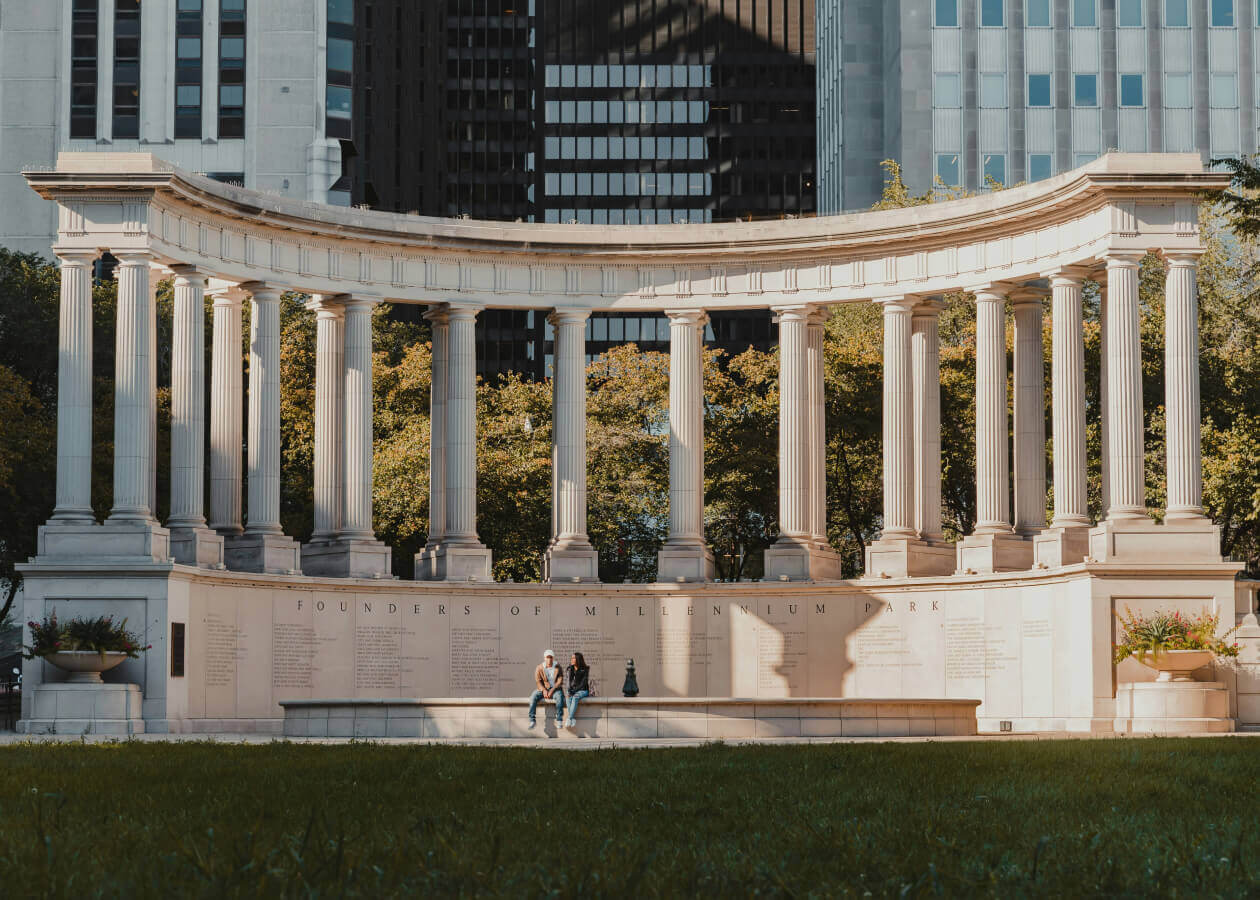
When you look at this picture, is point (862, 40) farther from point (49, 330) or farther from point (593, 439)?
point (49, 330)

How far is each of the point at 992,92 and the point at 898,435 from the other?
92.8 m

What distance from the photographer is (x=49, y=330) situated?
9231 cm

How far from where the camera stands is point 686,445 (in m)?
78.7

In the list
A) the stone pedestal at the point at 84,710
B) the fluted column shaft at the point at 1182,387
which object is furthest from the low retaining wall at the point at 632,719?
the fluted column shaft at the point at 1182,387

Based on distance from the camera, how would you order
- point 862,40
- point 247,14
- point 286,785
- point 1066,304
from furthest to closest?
point 862,40 < point 247,14 < point 1066,304 < point 286,785

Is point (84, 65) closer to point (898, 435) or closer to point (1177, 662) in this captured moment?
point (898, 435)

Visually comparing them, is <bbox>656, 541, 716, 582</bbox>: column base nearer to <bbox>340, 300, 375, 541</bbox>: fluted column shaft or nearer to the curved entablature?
the curved entablature

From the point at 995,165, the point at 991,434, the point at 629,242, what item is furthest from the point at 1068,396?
the point at 995,165

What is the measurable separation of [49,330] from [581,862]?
8223cm

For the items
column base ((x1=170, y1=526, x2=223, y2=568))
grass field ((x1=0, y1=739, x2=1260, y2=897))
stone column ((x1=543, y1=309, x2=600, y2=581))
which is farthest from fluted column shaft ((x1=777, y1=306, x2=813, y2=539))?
grass field ((x1=0, y1=739, x2=1260, y2=897))

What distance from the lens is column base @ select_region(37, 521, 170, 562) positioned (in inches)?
2564

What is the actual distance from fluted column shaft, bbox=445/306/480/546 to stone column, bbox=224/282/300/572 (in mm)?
7345

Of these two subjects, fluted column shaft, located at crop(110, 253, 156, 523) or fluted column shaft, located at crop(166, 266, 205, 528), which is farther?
fluted column shaft, located at crop(166, 266, 205, 528)

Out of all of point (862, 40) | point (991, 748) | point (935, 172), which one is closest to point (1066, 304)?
point (991, 748)
